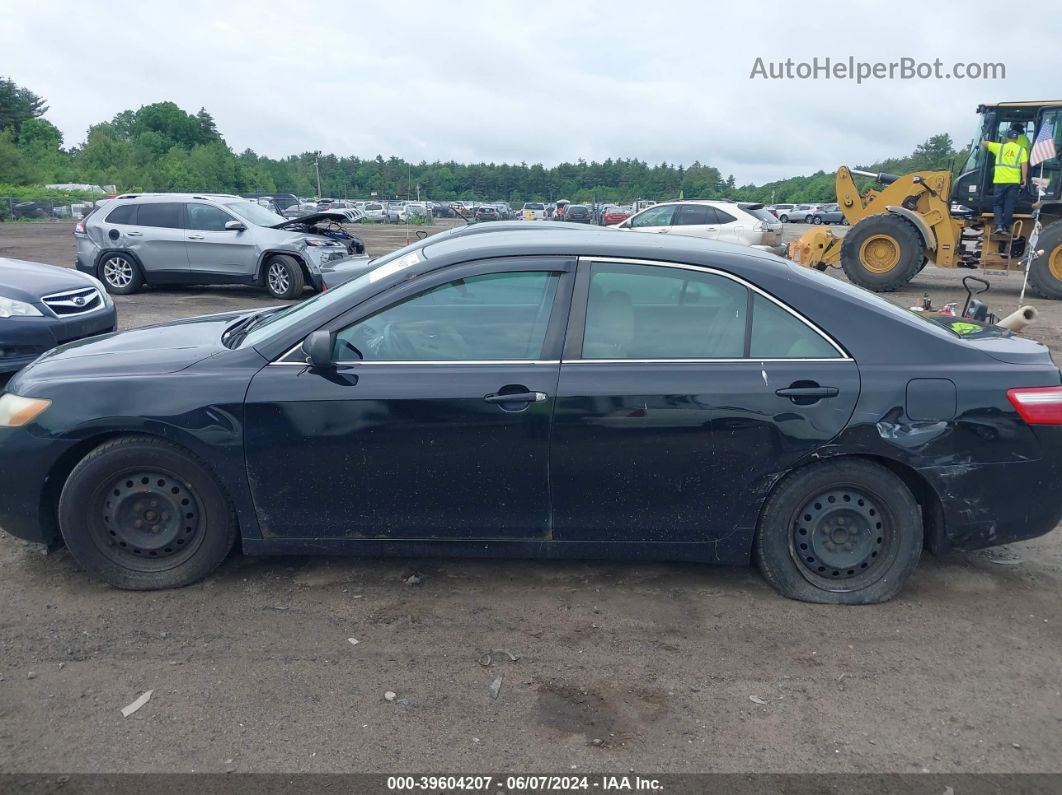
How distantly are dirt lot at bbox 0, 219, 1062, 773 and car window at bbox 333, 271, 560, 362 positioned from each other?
1.12 meters

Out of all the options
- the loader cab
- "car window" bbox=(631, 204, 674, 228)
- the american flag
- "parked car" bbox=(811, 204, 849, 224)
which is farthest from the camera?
"parked car" bbox=(811, 204, 849, 224)

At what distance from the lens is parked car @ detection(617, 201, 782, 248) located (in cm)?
1678

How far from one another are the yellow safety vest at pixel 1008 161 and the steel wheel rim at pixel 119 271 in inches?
585

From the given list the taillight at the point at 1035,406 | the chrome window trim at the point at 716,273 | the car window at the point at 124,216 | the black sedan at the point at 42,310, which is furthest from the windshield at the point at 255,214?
the taillight at the point at 1035,406

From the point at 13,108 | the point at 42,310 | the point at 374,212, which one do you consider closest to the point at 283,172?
the point at 13,108

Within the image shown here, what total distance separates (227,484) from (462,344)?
121 centimetres

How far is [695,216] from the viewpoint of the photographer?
17203 mm

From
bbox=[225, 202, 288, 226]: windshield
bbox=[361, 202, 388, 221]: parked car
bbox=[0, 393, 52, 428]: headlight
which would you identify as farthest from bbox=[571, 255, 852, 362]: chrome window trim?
bbox=[361, 202, 388, 221]: parked car

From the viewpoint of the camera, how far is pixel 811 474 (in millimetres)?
3762

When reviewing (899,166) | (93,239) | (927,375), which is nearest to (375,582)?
(927,375)

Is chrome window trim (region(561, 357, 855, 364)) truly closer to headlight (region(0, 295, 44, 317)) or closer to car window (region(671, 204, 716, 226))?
headlight (region(0, 295, 44, 317))

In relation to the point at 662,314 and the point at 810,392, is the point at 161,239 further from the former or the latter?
the point at 810,392

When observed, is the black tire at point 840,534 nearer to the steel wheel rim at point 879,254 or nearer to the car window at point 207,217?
the car window at point 207,217

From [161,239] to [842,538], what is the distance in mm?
12893
